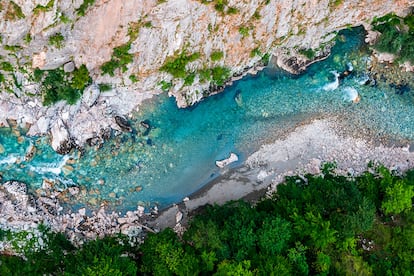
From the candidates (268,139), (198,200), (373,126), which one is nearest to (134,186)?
(198,200)

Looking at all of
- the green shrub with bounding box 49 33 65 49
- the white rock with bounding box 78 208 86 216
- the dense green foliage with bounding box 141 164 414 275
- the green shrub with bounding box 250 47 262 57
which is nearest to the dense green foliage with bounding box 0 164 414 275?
the dense green foliage with bounding box 141 164 414 275

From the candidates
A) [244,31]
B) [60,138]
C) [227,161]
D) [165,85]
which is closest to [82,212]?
[60,138]

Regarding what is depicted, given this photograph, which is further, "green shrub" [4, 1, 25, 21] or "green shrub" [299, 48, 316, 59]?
"green shrub" [299, 48, 316, 59]

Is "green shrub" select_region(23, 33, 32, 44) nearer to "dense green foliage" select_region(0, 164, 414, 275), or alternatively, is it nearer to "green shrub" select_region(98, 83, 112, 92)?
"green shrub" select_region(98, 83, 112, 92)

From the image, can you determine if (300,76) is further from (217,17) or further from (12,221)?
(12,221)

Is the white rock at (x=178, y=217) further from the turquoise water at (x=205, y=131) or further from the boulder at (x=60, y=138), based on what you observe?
the boulder at (x=60, y=138)

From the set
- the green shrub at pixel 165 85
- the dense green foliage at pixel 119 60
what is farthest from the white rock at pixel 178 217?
the dense green foliage at pixel 119 60
